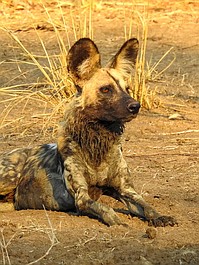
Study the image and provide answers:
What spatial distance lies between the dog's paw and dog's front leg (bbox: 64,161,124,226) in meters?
0.19

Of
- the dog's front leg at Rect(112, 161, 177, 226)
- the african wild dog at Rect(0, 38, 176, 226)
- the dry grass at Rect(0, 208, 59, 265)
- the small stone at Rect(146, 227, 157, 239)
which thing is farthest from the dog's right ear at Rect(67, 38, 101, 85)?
the small stone at Rect(146, 227, 157, 239)

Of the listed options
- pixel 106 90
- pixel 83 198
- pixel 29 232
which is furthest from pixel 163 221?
pixel 106 90

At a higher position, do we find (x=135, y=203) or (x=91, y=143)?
(x=91, y=143)

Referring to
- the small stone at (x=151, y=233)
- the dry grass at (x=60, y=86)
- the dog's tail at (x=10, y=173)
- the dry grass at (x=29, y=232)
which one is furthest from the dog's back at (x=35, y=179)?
the dry grass at (x=60, y=86)

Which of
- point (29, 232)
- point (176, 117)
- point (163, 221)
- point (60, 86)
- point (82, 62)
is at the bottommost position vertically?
point (176, 117)

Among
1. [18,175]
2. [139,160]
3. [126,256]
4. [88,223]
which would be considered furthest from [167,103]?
[126,256]

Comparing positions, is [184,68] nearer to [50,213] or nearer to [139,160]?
[139,160]

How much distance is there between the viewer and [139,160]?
653 cm

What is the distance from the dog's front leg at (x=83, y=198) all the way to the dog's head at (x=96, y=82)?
1.11 feet

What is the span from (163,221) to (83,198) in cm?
49

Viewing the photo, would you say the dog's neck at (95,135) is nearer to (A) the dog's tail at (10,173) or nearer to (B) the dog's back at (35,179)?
(B) the dog's back at (35,179)

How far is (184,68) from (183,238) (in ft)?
17.6

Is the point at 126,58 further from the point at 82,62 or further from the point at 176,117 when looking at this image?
the point at 176,117

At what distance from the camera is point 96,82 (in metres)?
5.27
